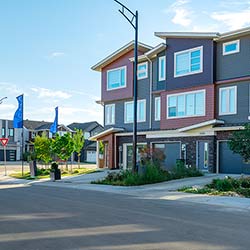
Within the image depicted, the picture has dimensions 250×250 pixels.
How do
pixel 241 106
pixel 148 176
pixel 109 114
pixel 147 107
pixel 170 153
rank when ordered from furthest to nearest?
1. pixel 109 114
2. pixel 147 107
3. pixel 170 153
4. pixel 241 106
5. pixel 148 176

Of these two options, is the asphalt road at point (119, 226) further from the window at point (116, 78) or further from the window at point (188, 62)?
the window at point (116, 78)

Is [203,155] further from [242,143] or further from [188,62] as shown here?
[242,143]

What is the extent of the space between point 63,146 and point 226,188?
20.8m

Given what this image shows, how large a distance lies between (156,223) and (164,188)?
1104 cm

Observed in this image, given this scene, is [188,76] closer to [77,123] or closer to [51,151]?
[51,151]

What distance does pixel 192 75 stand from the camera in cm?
3111

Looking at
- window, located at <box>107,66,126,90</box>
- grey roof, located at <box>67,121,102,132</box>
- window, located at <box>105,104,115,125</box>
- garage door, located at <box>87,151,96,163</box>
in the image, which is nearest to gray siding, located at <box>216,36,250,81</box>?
window, located at <box>107,66,126,90</box>

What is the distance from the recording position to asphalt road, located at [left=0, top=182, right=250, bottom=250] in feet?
27.3

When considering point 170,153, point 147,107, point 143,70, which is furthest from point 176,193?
point 143,70

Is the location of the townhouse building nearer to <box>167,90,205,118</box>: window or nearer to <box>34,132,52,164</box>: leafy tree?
<box>167,90,205,118</box>: window

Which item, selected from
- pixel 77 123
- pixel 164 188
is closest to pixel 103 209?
pixel 164 188

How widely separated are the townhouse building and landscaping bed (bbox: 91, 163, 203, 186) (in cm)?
355

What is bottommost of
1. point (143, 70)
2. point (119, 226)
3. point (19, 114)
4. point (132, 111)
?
point (119, 226)

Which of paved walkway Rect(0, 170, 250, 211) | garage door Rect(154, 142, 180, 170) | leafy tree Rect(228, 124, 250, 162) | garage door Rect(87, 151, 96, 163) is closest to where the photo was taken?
paved walkway Rect(0, 170, 250, 211)
